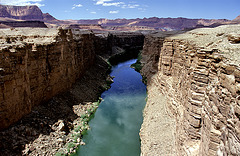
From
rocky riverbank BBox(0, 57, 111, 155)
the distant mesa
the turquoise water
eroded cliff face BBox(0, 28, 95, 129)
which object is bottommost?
the turquoise water

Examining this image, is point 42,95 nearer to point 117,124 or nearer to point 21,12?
point 117,124

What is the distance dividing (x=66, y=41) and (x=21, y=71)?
27.2 feet

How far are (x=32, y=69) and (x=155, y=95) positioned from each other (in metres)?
13.0

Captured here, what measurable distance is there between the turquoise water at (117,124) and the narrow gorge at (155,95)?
1.10 metres

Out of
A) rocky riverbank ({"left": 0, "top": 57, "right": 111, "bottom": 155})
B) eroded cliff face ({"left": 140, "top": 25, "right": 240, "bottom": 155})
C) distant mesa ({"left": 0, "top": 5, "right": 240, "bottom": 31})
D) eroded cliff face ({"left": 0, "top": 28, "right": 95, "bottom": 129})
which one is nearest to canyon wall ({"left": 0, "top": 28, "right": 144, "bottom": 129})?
eroded cliff face ({"left": 0, "top": 28, "right": 95, "bottom": 129})

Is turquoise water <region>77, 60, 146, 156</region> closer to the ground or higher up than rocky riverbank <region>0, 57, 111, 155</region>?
closer to the ground

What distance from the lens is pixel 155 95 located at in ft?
68.8

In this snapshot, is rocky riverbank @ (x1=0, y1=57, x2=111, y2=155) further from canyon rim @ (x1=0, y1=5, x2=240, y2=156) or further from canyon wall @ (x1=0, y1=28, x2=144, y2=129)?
canyon wall @ (x1=0, y1=28, x2=144, y2=129)

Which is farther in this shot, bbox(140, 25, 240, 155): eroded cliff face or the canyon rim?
the canyon rim

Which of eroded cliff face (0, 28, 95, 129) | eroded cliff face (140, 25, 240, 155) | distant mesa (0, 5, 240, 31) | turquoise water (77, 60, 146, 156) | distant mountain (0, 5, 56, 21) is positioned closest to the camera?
eroded cliff face (140, 25, 240, 155)

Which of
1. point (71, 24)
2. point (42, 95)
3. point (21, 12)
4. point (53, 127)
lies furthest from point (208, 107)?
point (21, 12)

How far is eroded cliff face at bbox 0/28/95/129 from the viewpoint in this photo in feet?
43.0

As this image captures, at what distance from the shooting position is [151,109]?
742 inches

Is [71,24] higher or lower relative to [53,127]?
higher
